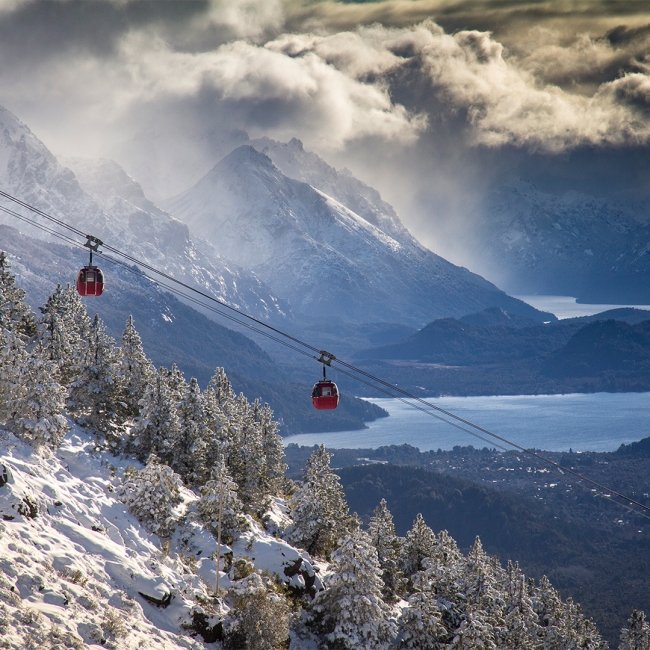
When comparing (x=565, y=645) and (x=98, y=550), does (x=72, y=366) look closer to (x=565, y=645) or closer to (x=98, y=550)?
(x=98, y=550)

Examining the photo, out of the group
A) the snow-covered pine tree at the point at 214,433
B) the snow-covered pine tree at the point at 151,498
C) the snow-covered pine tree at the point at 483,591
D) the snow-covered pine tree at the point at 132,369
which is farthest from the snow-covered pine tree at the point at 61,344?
the snow-covered pine tree at the point at 483,591

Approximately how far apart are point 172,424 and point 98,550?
61.7ft

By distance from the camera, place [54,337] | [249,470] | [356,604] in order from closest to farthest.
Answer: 1. [356,604]
2. [54,337]
3. [249,470]

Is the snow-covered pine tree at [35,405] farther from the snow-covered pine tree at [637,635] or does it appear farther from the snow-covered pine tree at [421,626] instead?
the snow-covered pine tree at [637,635]

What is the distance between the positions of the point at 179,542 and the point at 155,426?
11304 millimetres

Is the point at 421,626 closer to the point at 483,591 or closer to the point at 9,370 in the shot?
the point at 483,591

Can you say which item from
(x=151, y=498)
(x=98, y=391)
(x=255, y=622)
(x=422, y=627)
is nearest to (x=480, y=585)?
(x=422, y=627)

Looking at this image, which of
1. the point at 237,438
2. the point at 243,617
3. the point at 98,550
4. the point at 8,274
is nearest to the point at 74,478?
the point at 98,550

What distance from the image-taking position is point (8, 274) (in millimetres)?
61375

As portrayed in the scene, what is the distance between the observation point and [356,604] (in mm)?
44969

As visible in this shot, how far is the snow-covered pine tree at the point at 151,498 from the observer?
147ft

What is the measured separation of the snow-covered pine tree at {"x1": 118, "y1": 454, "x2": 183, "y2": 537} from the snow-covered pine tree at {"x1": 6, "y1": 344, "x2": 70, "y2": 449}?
6.40 meters

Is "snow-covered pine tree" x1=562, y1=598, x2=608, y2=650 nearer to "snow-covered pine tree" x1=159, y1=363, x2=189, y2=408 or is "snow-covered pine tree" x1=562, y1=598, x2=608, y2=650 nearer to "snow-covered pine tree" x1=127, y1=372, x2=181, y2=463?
"snow-covered pine tree" x1=127, y1=372, x2=181, y2=463

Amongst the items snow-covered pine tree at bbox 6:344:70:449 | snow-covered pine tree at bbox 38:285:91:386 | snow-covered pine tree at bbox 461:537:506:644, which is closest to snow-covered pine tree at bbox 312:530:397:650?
snow-covered pine tree at bbox 461:537:506:644
